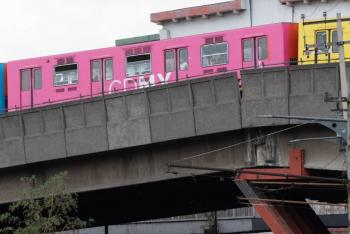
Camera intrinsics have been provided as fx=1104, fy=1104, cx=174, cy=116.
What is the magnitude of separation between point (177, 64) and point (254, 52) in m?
3.62

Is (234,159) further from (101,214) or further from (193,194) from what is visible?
(101,214)

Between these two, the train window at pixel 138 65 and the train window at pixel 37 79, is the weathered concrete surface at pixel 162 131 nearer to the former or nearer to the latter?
the train window at pixel 138 65

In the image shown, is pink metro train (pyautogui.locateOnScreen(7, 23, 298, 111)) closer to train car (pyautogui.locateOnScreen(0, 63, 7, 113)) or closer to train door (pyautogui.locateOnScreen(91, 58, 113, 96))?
train door (pyautogui.locateOnScreen(91, 58, 113, 96))

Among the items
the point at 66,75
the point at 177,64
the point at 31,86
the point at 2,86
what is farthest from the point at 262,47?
the point at 2,86

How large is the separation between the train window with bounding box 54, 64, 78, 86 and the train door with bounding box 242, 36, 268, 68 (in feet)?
26.7

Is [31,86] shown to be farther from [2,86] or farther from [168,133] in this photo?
[168,133]

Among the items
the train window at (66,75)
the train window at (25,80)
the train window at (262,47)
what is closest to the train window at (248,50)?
the train window at (262,47)

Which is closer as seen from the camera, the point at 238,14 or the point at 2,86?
the point at 2,86

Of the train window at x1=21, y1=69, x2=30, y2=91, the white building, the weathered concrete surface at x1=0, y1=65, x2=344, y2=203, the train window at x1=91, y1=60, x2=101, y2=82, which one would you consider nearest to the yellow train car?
the weathered concrete surface at x1=0, y1=65, x2=344, y2=203

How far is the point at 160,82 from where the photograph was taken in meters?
41.7

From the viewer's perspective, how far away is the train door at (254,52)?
41469mm

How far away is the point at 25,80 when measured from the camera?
47969mm

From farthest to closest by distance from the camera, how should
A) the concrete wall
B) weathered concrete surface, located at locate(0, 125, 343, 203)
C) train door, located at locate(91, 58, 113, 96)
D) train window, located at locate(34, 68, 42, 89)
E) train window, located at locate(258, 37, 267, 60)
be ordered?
train window, located at locate(34, 68, 42, 89)
train door, located at locate(91, 58, 113, 96)
train window, located at locate(258, 37, 267, 60)
weathered concrete surface, located at locate(0, 125, 343, 203)
the concrete wall

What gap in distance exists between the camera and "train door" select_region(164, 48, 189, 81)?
43.7 m
